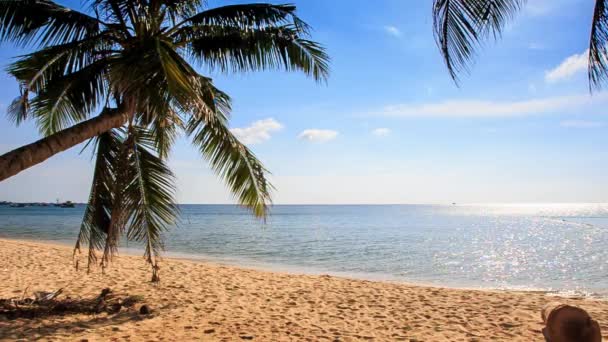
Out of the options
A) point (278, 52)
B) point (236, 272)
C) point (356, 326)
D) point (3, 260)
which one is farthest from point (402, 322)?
point (3, 260)

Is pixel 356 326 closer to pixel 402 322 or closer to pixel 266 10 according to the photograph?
pixel 402 322

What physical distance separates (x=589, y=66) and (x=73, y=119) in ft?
24.6

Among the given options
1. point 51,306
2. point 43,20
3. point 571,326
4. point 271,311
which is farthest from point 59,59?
point 571,326

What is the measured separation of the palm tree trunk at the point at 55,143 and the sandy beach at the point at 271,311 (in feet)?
7.14

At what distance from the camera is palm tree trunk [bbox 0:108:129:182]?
4676 mm

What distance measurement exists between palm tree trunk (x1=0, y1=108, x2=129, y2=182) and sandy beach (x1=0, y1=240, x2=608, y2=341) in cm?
218

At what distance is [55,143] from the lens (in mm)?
5082

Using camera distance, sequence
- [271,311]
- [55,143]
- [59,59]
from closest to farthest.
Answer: [55,143]
[59,59]
[271,311]

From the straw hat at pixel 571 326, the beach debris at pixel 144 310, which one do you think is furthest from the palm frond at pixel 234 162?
the straw hat at pixel 571 326

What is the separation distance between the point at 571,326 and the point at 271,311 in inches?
218

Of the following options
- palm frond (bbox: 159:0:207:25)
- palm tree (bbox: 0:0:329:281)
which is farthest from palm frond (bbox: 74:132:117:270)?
palm frond (bbox: 159:0:207:25)

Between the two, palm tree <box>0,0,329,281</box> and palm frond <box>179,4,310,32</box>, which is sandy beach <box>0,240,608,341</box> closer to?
palm tree <box>0,0,329,281</box>

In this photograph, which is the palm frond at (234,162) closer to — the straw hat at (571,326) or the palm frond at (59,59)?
the palm frond at (59,59)

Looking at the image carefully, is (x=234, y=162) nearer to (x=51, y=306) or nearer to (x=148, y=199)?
(x=148, y=199)
